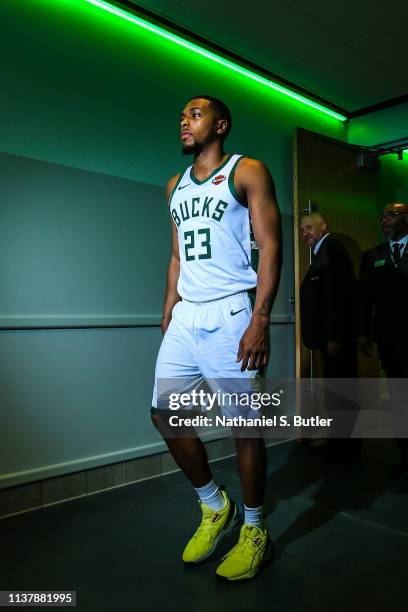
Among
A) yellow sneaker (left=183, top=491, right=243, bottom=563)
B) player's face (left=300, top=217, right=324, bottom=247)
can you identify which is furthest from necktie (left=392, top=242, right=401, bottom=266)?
yellow sneaker (left=183, top=491, right=243, bottom=563)

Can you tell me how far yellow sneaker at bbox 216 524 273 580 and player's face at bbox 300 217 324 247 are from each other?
2.07m

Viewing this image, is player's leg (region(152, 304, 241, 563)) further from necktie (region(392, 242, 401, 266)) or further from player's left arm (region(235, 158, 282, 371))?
necktie (region(392, 242, 401, 266))

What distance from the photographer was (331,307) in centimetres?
302

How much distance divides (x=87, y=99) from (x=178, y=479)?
204cm

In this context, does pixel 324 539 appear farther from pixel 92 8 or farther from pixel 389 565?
pixel 92 8

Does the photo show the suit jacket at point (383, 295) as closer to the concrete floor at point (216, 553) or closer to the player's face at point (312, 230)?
the player's face at point (312, 230)

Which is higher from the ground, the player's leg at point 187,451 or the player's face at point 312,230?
the player's face at point 312,230

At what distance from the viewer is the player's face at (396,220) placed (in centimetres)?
295

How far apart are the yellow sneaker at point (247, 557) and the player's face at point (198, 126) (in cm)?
136

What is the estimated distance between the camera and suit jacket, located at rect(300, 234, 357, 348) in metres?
3.01

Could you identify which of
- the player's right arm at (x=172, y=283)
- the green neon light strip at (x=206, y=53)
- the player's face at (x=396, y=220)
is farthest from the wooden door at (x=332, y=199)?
the player's right arm at (x=172, y=283)

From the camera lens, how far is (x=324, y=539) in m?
1.87

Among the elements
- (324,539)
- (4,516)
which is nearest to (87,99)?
(4,516)

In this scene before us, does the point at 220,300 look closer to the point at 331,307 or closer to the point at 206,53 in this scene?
the point at 331,307
